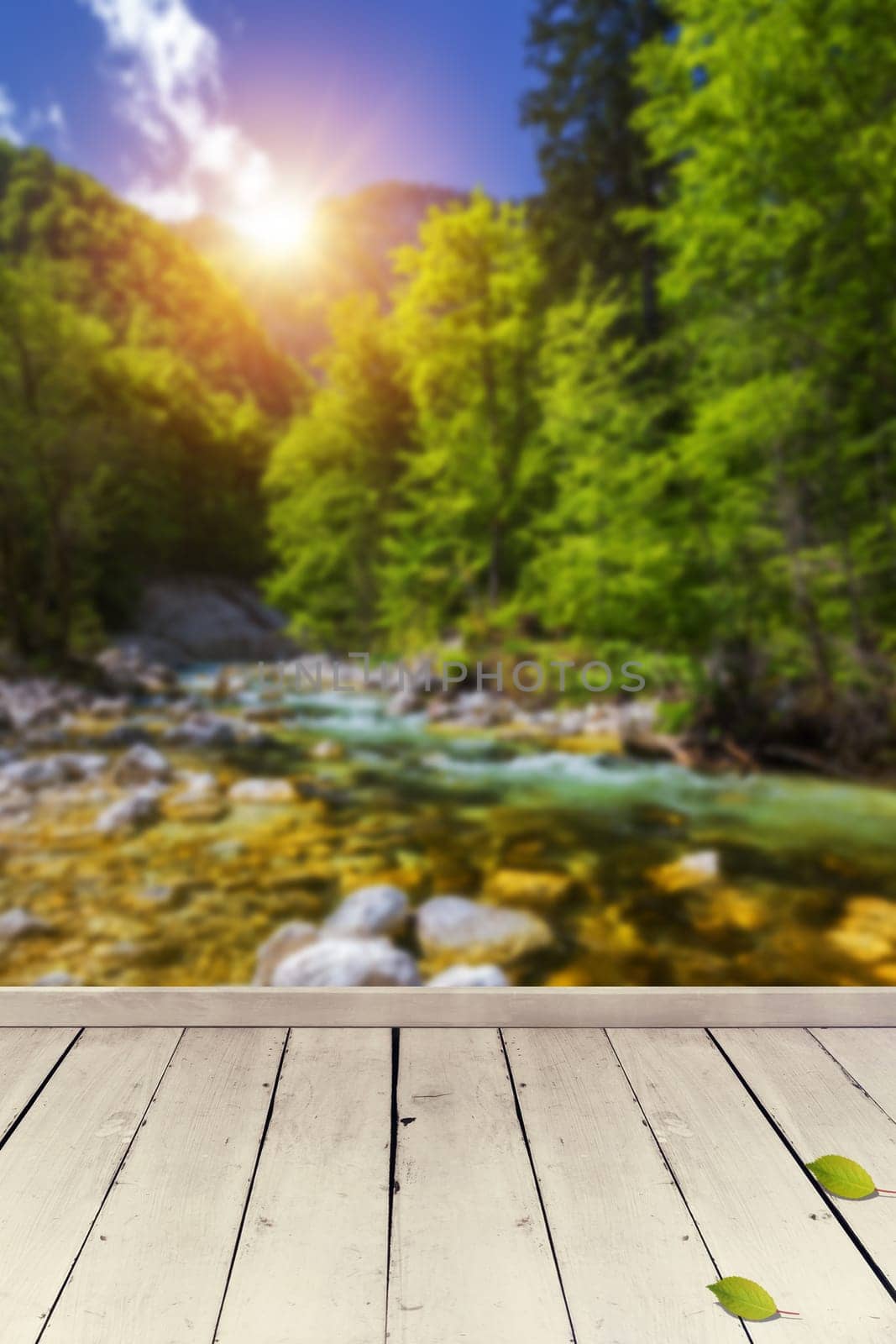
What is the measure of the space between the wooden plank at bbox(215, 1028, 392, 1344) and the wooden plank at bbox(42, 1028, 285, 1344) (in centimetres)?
2

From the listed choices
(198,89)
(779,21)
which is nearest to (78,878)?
(198,89)

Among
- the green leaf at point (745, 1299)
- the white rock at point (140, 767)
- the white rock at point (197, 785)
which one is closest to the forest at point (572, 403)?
the white rock at point (140, 767)

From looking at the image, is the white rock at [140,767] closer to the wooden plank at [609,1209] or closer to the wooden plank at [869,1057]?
the wooden plank at [609,1209]

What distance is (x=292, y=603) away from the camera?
6.35ft

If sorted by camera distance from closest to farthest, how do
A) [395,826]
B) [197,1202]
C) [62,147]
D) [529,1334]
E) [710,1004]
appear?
[529,1334]
[197,1202]
[710,1004]
[62,147]
[395,826]

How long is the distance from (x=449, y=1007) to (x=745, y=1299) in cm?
51

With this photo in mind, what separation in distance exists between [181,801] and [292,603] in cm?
51

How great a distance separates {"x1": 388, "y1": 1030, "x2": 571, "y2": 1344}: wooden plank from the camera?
65 cm

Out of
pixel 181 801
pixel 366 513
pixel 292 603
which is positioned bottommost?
pixel 181 801

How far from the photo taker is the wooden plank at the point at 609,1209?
2.12 feet

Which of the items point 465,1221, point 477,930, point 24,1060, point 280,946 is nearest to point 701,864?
point 477,930

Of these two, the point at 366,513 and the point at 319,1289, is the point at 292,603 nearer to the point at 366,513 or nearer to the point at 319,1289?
the point at 366,513

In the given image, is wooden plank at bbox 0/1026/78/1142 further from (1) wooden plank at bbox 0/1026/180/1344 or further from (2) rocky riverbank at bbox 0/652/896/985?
(2) rocky riverbank at bbox 0/652/896/985

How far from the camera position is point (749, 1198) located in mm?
774
